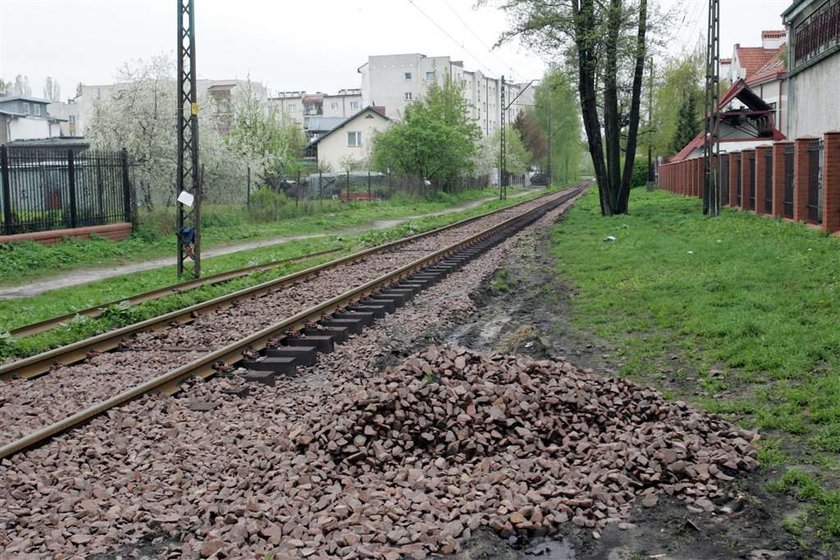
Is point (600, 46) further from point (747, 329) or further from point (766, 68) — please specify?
point (766, 68)

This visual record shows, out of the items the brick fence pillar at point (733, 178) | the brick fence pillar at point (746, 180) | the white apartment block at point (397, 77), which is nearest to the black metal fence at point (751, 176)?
the brick fence pillar at point (746, 180)

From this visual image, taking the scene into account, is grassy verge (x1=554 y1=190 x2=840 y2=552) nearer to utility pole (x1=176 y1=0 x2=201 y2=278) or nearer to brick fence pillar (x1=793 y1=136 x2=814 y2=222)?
brick fence pillar (x1=793 y1=136 x2=814 y2=222)

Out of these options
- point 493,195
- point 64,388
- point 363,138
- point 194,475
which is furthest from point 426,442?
point 363,138

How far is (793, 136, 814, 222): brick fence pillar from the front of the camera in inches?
816

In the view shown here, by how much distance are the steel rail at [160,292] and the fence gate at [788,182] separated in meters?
11.9

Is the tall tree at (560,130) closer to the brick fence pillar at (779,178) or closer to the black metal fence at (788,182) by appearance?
the brick fence pillar at (779,178)

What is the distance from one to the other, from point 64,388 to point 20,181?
16.2m

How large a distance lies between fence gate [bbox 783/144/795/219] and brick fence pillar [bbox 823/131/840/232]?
4.30 metres

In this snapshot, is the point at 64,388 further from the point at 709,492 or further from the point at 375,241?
the point at 375,241

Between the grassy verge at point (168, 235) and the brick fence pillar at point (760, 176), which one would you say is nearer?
the grassy verge at point (168, 235)

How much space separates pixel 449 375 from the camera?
7051 mm

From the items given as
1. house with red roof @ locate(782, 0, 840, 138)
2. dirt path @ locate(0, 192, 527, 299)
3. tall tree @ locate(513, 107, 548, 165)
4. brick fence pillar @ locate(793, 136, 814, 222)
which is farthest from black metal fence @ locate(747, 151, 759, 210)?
tall tree @ locate(513, 107, 548, 165)

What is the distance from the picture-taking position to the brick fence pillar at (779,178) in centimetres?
2302

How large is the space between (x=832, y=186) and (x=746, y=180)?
10.7 meters
